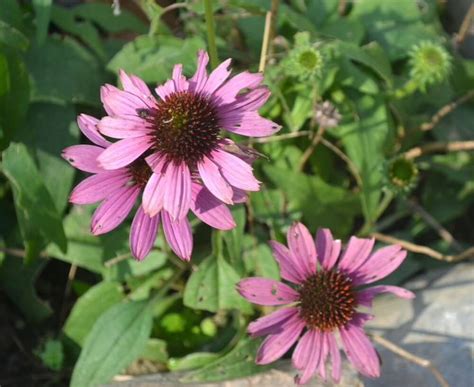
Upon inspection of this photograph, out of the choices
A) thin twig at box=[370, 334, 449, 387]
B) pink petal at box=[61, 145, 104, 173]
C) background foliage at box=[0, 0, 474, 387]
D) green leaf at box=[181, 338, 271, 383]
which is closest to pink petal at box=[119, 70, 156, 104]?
pink petal at box=[61, 145, 104, 173]

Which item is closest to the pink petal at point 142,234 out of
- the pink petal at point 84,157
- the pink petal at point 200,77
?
the pink petal at point 84,157

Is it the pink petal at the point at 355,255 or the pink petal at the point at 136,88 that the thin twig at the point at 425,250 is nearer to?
the pink petal at the point at 355,255

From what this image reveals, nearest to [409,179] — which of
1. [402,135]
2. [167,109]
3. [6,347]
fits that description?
[402,135]

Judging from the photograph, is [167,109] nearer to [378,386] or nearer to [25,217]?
[25,217]

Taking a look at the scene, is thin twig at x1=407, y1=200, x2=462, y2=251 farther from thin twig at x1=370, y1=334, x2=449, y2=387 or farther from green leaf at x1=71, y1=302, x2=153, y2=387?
green leaf at x1=71, y1=302, x2=153, y2=387

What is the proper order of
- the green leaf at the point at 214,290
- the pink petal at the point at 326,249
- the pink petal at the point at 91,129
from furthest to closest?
1. the green leaf at the point at 214,290
2. the pink petal at the point at 326,249
3. the pink petal at the point at 91,129

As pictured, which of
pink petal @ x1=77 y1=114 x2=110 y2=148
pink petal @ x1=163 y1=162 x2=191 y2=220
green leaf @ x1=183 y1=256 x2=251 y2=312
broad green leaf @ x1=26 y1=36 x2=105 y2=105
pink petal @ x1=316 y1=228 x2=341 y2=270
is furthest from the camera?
broad green leaf @ x1=26 y1=36 x2=105 y2=105
